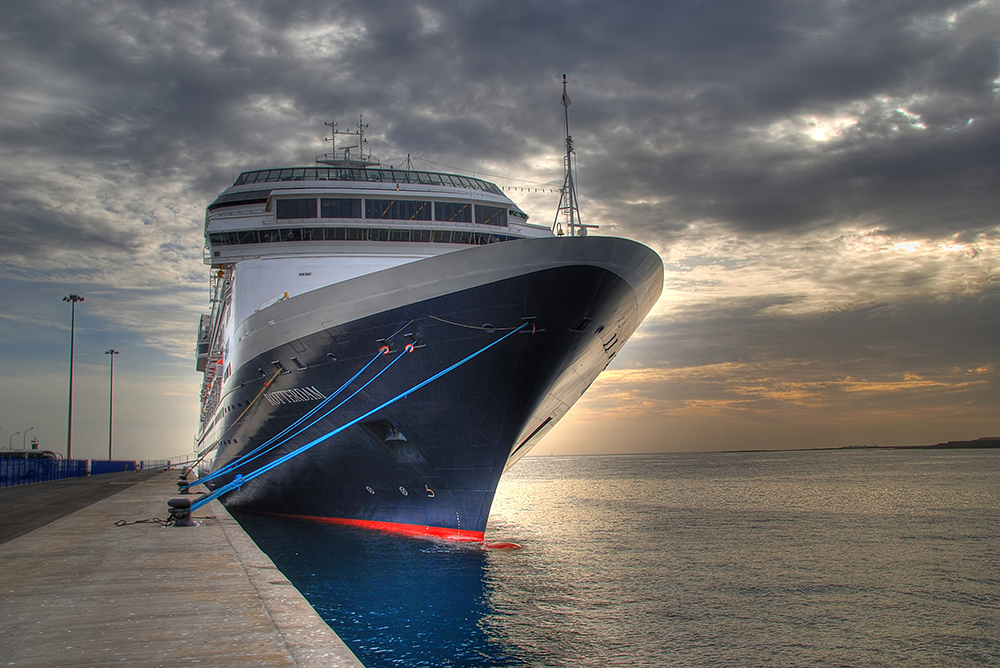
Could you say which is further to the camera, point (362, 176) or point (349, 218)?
point (362, 176)

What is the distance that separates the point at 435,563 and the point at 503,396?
3562 millimetres

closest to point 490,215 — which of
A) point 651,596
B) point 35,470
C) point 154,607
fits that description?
point 651,596

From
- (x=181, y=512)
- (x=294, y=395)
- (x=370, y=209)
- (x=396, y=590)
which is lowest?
(x=396, y=590)

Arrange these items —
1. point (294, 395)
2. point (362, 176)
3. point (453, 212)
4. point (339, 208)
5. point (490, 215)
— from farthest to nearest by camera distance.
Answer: point (362, 176), point (490, 215), point (453, 212), point (339, 208), point (294, 395)

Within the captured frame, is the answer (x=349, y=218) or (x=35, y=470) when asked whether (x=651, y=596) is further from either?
(x=35, y=470)

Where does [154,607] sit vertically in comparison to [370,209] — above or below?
below

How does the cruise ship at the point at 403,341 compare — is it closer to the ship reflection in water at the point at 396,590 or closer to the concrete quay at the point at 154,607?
the ship reflection in water at the point at 396,590

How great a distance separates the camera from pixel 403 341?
12445 millimetres

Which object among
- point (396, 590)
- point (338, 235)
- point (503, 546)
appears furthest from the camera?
point (503, 546)

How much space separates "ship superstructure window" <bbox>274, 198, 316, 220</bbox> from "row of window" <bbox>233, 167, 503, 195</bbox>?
2124 millimetres

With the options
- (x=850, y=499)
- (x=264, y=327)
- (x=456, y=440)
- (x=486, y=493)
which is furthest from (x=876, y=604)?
(x=850, y=499)

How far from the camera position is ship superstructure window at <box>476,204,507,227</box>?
18.8 meters

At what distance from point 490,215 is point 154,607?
14.6 metres

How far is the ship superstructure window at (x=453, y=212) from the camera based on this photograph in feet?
59.5
